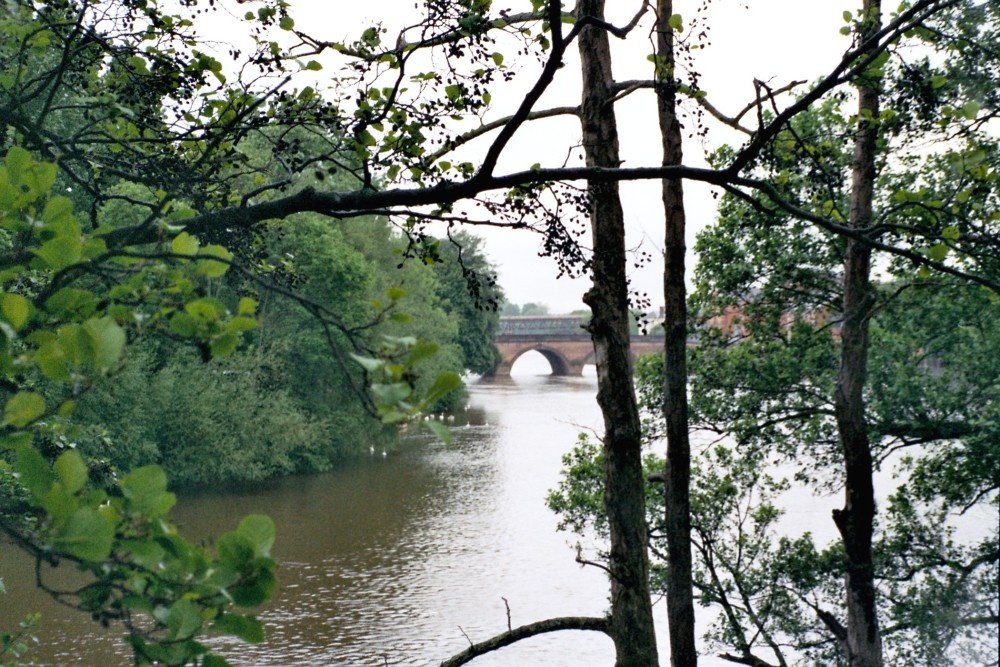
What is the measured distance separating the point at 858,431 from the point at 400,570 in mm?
11932

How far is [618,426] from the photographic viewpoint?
6.74 metres

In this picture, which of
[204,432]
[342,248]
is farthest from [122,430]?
[342,248]

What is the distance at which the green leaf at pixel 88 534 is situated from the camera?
4.68 feet

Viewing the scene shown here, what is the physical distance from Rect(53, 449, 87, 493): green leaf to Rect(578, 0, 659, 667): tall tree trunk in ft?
17.0

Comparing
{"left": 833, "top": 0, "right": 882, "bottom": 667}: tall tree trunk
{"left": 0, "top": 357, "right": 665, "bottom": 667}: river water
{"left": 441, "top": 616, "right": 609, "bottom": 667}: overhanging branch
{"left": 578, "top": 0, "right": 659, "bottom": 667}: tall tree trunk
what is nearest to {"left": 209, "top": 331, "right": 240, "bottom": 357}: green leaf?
{"left": 441, "top": 616, "right": 609, "bottom": 667}: overhanging branch

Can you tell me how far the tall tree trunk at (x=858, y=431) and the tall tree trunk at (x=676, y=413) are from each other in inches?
79.1

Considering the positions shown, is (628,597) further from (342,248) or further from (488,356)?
(488,356)

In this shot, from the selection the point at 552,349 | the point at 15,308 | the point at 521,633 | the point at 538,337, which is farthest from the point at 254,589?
the point at 552,349

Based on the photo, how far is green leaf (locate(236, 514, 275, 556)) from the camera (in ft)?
4.92

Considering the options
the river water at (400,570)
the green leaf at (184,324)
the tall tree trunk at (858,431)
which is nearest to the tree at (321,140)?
the green leaf at (184,324)

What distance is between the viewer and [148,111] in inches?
171

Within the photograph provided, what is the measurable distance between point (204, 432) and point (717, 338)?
1718 cm

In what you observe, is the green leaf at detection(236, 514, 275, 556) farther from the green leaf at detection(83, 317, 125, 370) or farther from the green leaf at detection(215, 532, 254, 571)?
the green leaf at detection(83, 317, 125, 370)

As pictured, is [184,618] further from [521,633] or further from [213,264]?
[521,633]
